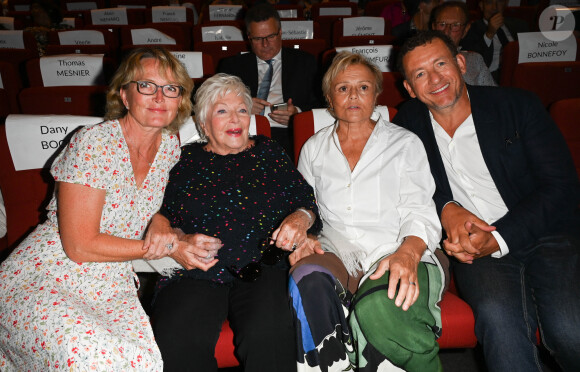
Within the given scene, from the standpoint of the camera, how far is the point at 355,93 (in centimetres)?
185

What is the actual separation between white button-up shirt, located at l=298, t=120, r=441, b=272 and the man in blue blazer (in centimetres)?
13

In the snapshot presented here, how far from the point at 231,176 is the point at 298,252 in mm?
473

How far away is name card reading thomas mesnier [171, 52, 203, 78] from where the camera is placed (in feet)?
9.89

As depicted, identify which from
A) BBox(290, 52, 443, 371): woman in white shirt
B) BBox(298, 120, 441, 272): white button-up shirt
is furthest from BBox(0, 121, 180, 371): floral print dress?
BBox(298, 120, 441, 272): white button-up shirt

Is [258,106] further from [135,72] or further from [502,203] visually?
[502,203]

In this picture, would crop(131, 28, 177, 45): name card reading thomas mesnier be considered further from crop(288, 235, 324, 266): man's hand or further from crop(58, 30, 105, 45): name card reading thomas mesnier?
crop(288, 235, 324, 266): man's hand

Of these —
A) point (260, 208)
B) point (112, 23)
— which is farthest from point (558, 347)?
point (112, 23)

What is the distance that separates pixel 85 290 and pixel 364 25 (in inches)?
164

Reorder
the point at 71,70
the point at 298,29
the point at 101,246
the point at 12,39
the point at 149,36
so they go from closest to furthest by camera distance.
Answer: the point at 101,246 < the point at 71,70 < the point at 149,36 < the point at 12,39 < the point at 298,29

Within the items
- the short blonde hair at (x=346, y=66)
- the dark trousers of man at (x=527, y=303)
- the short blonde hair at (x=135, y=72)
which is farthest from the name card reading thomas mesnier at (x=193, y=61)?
the dark trousers of man at (x=527, y=303)

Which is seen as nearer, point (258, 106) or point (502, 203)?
point (502, 203)

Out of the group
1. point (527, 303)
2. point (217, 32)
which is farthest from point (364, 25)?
point (527, 303)

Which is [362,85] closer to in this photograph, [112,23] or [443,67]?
[443,67]

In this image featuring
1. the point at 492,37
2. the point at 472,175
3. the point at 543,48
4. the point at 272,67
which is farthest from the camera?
the point at 492,37
